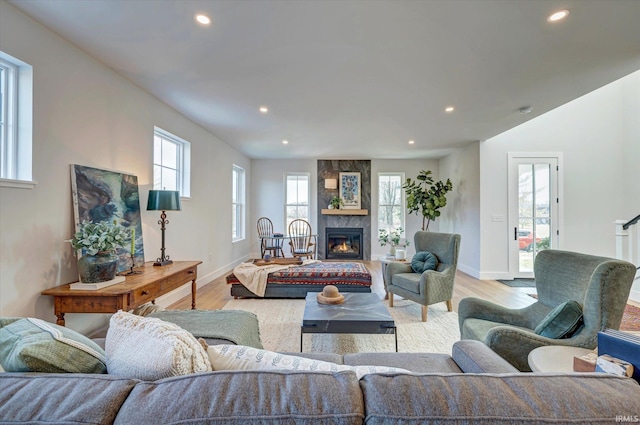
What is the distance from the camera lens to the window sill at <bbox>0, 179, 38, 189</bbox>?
184 cm

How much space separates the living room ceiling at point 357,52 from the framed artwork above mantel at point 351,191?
11.2 feet

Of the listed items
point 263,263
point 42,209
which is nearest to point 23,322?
point 42,209

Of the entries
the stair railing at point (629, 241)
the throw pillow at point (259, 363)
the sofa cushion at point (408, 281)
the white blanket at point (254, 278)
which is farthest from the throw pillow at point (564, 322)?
the stair railing at point (629, 241)

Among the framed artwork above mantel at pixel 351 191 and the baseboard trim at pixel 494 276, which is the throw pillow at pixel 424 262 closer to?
the baseboard trim at pixel 494 276

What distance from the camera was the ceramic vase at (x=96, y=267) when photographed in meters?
2.13

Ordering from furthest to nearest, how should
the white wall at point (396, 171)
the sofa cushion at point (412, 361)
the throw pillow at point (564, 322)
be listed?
the white wall at point (396, 171) < the throw pillow at point (564, 322) < the sofa cushion at point (412, 361)

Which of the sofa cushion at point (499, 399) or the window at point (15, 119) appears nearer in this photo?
the sofa cushion at point (499, 399)

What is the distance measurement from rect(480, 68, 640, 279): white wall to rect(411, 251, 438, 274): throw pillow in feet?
7.20

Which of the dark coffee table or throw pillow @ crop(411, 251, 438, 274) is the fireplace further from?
the dark coffee table

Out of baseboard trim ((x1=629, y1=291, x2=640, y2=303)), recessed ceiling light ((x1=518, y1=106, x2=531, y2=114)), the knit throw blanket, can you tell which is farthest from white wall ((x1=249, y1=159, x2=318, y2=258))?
baseboard trim ((x1=629, y1=291, x2=640, y2=303))

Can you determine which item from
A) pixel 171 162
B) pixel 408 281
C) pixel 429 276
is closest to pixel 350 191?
pixel 408 281

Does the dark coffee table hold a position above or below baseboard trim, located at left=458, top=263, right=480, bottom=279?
above

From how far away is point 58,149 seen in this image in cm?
223

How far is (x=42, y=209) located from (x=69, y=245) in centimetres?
37
